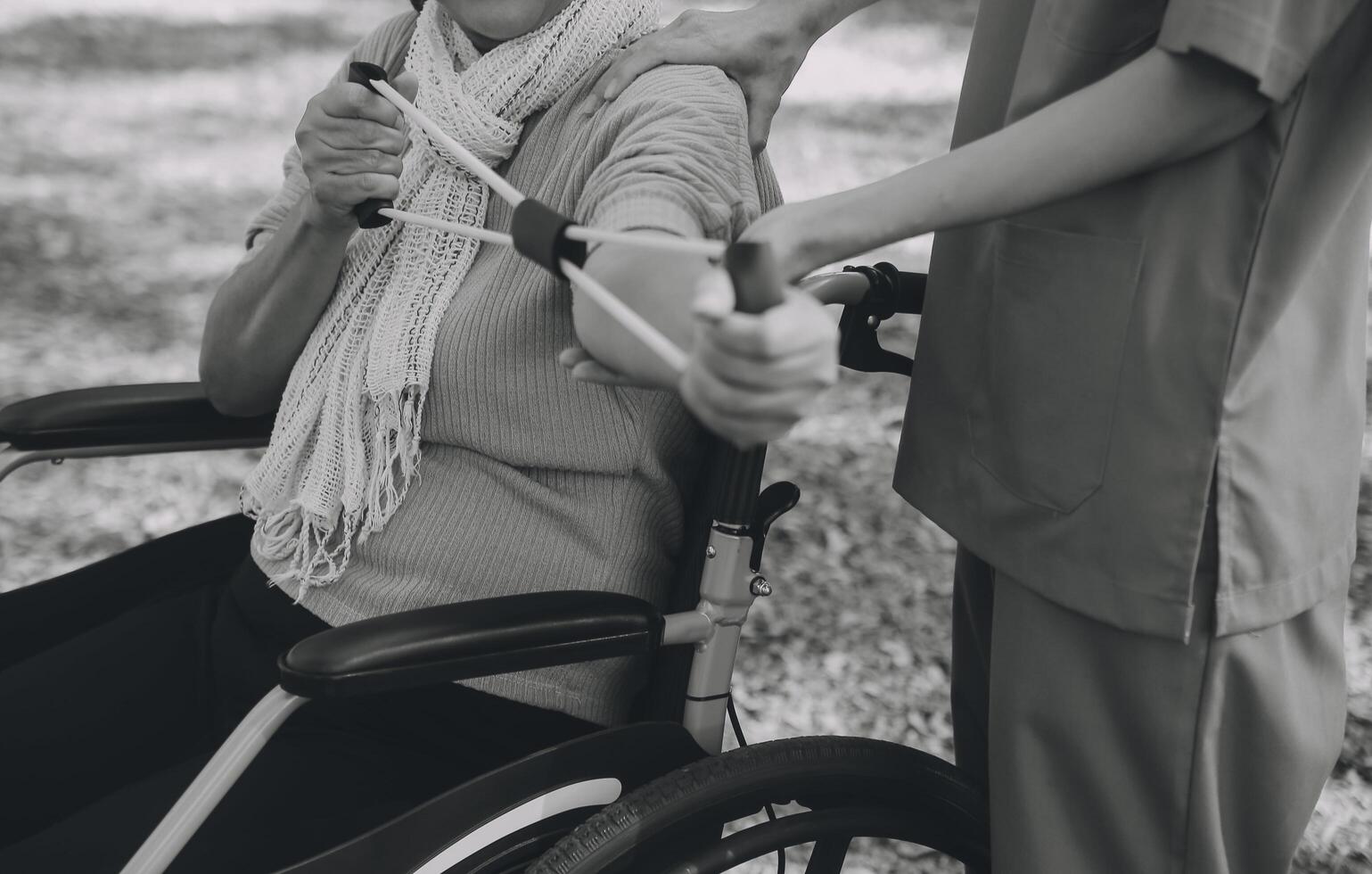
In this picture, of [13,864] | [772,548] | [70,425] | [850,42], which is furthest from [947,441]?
[850,42]

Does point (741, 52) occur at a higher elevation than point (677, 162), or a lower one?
higher

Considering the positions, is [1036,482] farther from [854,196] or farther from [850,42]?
[850,42]

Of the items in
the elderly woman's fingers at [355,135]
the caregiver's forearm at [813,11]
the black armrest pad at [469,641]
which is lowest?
the black armrest pad at [469,641]

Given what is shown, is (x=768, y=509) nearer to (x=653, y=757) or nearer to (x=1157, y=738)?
(x=653, y=757)

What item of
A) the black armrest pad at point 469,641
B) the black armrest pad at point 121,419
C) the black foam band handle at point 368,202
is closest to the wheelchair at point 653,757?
the black armrest pad at point 469,641

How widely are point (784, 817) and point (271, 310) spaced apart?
855mm

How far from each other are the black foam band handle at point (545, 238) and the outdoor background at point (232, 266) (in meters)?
0.69

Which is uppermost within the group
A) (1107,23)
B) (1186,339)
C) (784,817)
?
(1107,23)

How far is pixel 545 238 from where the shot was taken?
34.3 inches

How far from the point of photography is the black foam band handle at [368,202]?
132 cm

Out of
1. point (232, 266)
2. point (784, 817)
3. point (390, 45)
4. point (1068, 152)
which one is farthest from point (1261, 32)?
point (232, 266)

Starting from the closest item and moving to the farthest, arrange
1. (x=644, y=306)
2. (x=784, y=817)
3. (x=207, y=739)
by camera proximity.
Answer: (x=644, y=306)
(x=784, y=817)
(x=207, y=739)

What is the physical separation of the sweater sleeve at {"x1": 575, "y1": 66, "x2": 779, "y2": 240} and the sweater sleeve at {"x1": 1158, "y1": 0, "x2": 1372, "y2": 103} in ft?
1.34

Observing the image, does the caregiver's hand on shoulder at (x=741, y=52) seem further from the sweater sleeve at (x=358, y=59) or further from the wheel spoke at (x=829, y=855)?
the wheel spoke at (x=829, y=855)
